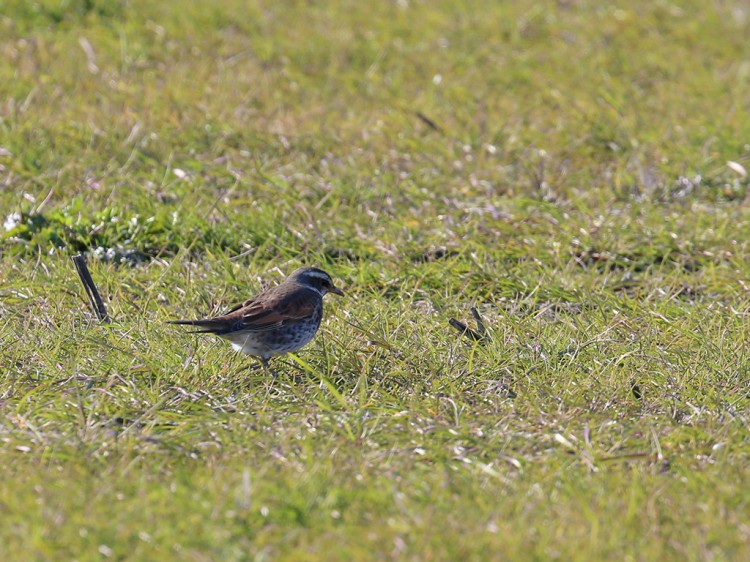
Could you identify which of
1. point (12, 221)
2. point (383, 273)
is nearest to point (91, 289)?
point (12, 221)

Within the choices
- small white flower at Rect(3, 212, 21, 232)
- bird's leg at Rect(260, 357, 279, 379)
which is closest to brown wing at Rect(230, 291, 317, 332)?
bird's leg at Rect(260, 357, 279, 379)

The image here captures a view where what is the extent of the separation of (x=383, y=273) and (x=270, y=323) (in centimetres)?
149

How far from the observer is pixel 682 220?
8195 mm

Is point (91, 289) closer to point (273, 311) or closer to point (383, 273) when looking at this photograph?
point (273, 311)

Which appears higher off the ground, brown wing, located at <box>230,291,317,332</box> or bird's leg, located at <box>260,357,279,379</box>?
brown wing, located at <box>230,291,317,332</box>

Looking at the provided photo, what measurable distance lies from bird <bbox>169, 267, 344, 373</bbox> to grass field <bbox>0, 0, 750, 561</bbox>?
118 mm

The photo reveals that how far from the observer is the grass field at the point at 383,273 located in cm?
442

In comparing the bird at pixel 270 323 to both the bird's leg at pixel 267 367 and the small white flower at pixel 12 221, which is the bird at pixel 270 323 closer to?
the bird's leg at pixel 267 367

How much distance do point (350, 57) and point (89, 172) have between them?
311 cm

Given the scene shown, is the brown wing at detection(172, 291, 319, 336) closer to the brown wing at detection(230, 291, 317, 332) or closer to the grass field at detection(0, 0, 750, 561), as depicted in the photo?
the brown wing at detection(230, 291, 317, 332)

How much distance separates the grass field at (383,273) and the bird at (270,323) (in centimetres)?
12

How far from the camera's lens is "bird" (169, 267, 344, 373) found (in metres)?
6.02

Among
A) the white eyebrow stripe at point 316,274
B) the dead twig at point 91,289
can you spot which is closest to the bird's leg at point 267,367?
the white eyebrow stripe at point 316,274

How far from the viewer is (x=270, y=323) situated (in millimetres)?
6074
